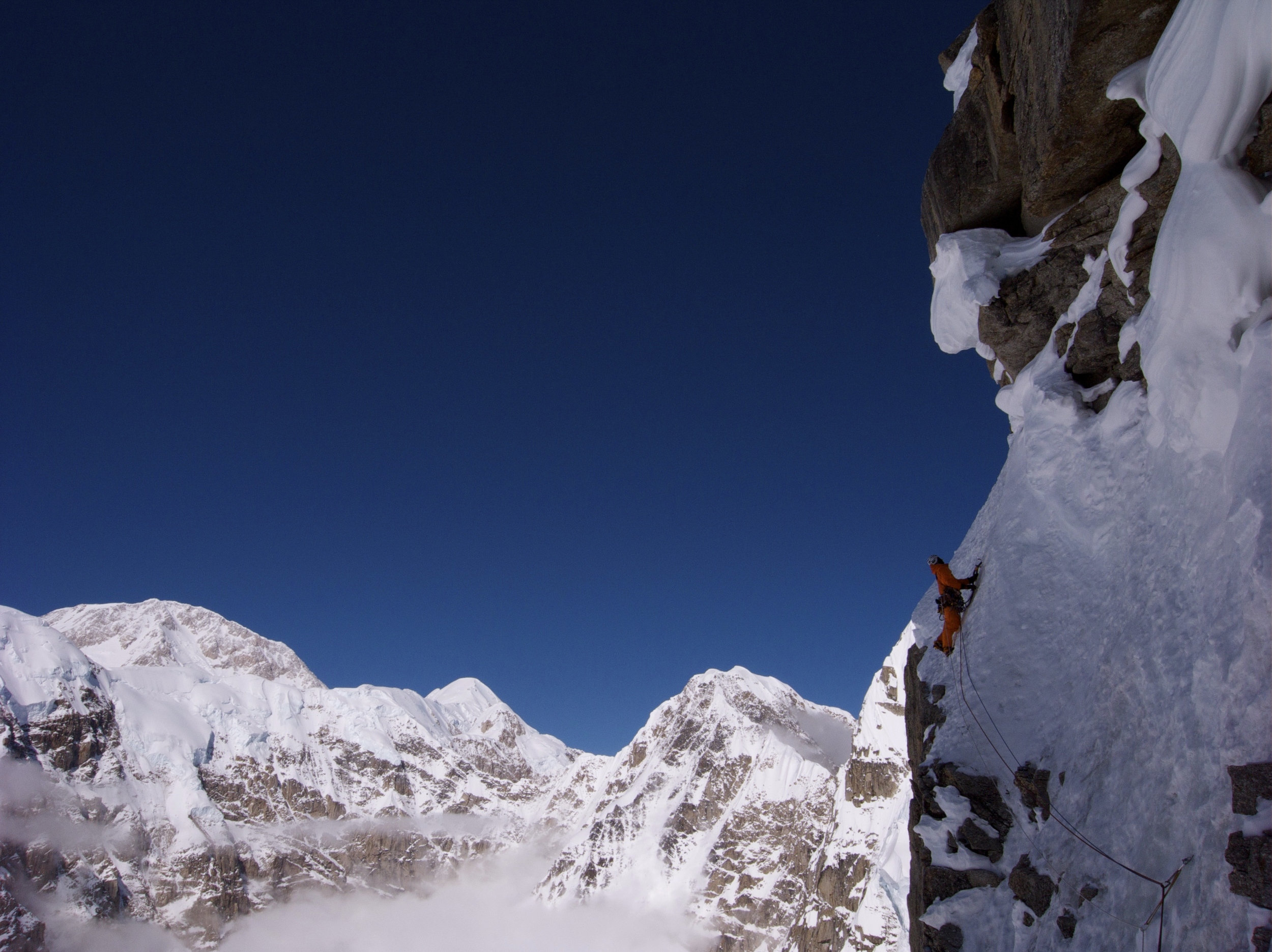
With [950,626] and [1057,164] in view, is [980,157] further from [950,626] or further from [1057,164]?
[950,626]

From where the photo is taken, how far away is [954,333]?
61.1 feet

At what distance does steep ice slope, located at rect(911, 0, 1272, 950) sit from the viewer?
8.41m

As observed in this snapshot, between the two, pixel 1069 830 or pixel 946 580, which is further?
pixel 946 580

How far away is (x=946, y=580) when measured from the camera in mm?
16828

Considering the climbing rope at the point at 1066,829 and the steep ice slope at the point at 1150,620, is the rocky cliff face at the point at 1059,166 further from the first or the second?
the climbing rope at the point at 1066,829

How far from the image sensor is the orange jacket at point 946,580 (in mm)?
16750

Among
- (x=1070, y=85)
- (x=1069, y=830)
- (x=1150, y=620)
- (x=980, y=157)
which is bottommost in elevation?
(x=1069, y=830)

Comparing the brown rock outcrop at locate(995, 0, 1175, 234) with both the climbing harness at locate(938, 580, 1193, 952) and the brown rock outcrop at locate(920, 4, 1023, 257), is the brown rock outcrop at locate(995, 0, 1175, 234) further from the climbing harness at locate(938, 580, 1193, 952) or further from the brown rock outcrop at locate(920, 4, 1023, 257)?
the climbing harness at locate(938, 580, 1193, 952)

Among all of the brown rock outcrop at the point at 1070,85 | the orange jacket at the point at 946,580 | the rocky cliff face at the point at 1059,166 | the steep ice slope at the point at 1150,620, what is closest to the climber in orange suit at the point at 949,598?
the orange jacket at the point at 946,580

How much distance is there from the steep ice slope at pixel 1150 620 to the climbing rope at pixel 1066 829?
0.05 meters

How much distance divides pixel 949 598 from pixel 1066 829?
622cm

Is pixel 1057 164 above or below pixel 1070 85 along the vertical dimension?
above

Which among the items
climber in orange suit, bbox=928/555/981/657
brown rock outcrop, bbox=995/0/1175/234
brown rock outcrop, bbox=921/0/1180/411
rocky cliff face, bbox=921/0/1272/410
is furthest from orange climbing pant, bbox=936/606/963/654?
brown rock outcrop, bbox=995/0/1175/234

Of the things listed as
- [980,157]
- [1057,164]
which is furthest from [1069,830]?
[980,157]
